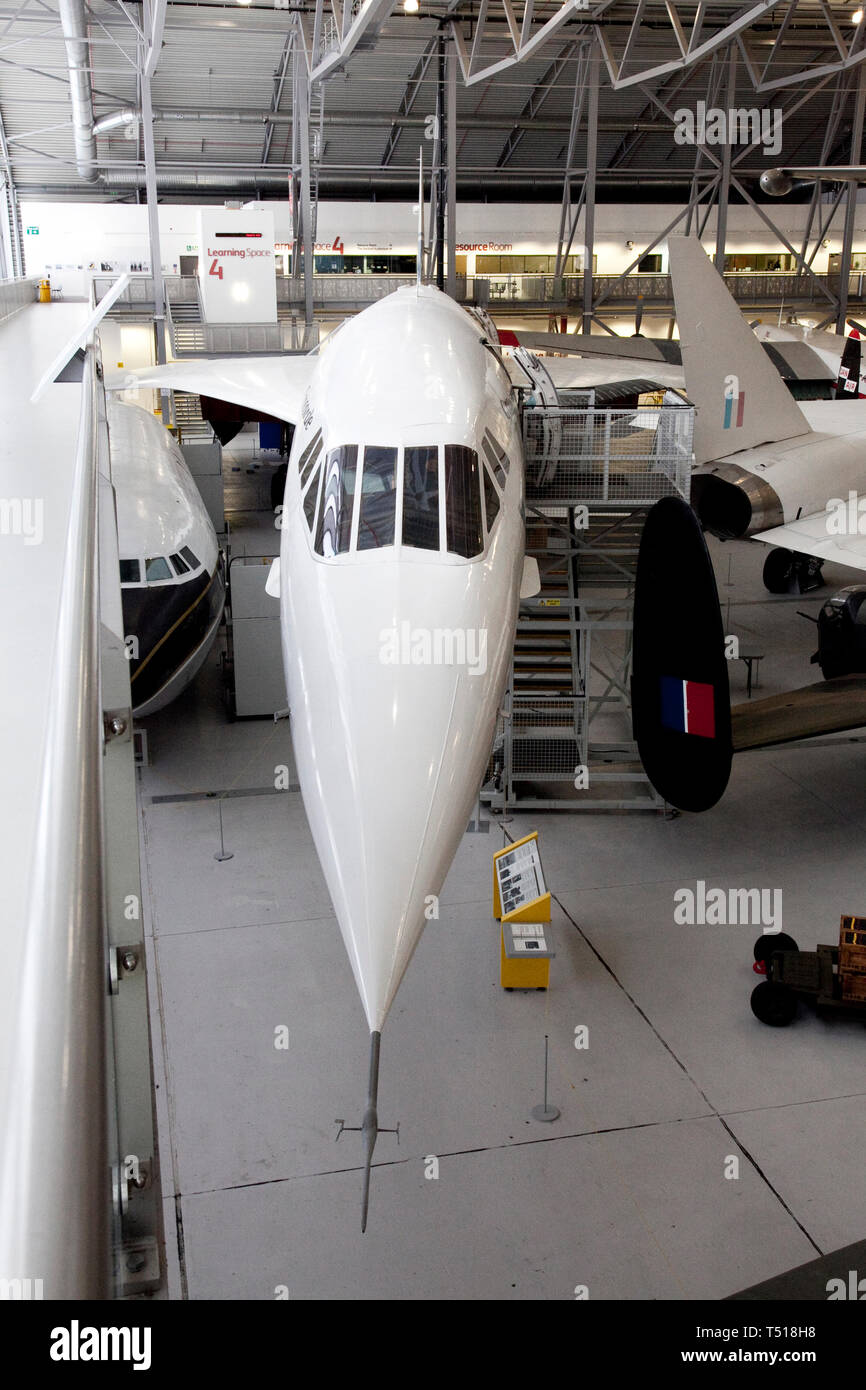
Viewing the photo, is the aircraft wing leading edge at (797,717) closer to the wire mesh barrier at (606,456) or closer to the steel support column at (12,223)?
the wire mesh barrier at (606,456)

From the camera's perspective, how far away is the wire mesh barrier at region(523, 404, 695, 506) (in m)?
13.8

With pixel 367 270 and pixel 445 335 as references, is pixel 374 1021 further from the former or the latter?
pixel 367 270

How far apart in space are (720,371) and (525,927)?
1112 centimetres

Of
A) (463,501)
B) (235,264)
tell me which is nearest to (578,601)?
(463,501)

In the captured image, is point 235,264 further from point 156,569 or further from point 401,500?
point 401,500

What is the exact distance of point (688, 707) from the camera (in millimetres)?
11008

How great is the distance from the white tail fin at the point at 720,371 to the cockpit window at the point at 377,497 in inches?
403

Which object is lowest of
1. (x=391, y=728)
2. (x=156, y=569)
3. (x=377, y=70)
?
(x=156, y=569)

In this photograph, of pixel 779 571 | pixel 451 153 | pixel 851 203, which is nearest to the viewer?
pixel 779 571

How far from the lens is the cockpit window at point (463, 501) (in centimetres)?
863

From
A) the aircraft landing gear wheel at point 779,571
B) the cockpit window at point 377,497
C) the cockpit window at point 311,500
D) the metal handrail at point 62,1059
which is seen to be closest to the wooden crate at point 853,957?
the cockpit window at point 377,497

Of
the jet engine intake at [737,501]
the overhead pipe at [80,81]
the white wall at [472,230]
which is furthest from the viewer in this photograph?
the white wall at [472,230]

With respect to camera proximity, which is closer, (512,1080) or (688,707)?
(512,1080)

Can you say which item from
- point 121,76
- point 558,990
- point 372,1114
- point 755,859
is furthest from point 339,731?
point 121,76
